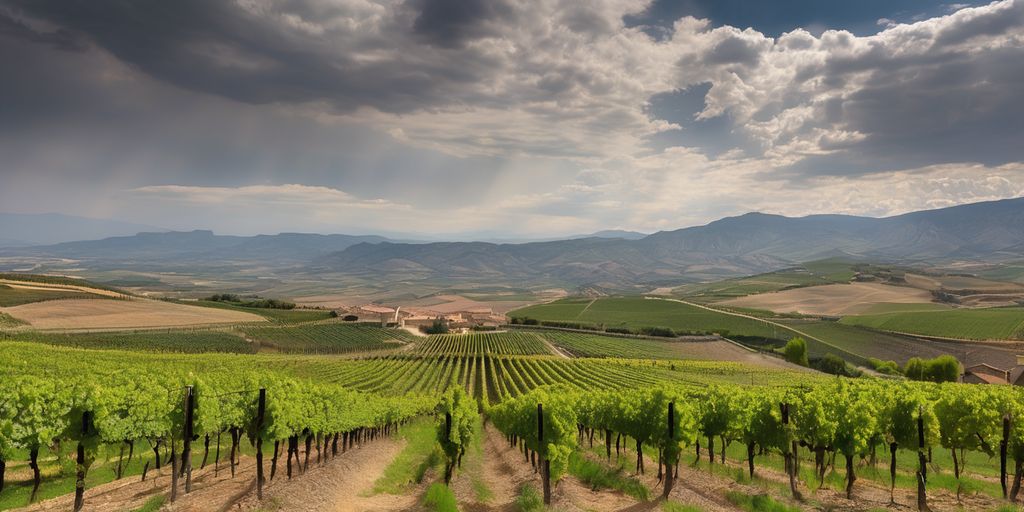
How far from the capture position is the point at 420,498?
21906 millimetres

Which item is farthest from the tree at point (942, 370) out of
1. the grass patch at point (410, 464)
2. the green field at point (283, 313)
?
the green field at point (283, 313)

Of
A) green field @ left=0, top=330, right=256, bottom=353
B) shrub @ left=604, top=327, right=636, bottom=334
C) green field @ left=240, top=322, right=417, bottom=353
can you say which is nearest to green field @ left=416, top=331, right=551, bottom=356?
green field @ left=240, top=322, right=417, bottom=353

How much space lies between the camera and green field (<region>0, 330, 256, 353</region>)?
92.5 metres

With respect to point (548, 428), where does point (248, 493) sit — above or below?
below

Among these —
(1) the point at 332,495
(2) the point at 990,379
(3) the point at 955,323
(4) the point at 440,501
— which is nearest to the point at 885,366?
(2) the point at 990,379

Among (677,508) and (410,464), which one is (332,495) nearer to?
(410,464)

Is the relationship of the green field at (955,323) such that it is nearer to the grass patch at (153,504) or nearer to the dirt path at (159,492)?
the dirt path at (159,492)

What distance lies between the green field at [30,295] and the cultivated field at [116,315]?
3.07 metres

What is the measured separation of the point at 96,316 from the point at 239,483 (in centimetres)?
13117

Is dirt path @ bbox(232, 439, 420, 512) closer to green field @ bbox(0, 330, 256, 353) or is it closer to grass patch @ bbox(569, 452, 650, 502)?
grass patch @ bbox(569, 452, 650, 502)

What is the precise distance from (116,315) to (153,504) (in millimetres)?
136718

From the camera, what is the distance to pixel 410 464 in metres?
31.3

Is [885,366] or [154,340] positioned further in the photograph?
[885,366]

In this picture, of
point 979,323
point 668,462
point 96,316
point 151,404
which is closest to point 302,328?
point 96,316
